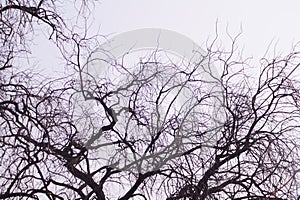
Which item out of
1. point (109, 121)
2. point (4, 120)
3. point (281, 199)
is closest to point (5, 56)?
point (4, 120)

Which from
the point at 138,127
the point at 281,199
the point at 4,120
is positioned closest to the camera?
the point at 4,120

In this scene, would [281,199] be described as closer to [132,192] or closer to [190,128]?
[190,128]

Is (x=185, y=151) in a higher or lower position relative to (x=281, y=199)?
higher

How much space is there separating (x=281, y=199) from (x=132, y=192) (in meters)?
0.84

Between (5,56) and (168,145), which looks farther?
(168,145)

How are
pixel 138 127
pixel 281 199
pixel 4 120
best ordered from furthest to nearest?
pixel 138 127 < pixel 281 199 < pixel 4 120

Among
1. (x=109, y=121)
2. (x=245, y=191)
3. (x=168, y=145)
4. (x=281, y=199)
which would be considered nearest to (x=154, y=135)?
(x=168, y=145)

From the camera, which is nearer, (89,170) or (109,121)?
(89,170)

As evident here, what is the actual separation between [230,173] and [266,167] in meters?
0.21

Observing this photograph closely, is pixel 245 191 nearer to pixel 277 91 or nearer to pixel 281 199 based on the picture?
pixel 281 199

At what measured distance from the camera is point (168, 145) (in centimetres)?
301

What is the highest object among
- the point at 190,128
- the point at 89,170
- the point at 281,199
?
the point at 190,128

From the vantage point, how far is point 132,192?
2961 millimetres

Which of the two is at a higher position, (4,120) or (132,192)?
(4,120)
